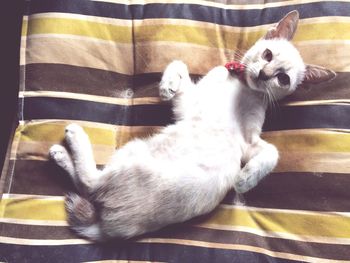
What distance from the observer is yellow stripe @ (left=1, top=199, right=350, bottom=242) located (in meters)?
1.27

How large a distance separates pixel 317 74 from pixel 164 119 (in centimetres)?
54

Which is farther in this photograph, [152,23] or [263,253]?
[152,23]

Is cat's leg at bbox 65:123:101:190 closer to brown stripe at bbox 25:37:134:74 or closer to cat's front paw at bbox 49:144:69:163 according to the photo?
cat's front paw at bbox 49:144:69:163

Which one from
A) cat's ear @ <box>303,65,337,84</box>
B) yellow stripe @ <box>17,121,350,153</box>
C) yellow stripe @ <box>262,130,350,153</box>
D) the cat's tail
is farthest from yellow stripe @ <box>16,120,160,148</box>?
cat's ear @ <box>303,65,337,84</box>

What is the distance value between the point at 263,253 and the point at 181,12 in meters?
0.87

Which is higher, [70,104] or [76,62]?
[76,62]

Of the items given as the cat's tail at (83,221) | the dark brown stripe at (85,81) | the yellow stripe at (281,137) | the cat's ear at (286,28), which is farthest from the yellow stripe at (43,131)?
the cat's ear at (286,28)

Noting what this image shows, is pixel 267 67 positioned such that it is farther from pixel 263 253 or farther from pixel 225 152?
pixel 263 253

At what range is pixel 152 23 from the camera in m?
1.47

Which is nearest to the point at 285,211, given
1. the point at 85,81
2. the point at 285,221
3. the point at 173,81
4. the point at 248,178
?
the point at 285,221

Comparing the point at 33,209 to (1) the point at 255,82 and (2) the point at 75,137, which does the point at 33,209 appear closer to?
(2) the point at 75,137

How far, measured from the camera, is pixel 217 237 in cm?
130

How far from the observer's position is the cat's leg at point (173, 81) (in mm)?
1366

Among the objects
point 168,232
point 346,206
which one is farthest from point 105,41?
point 346,206
